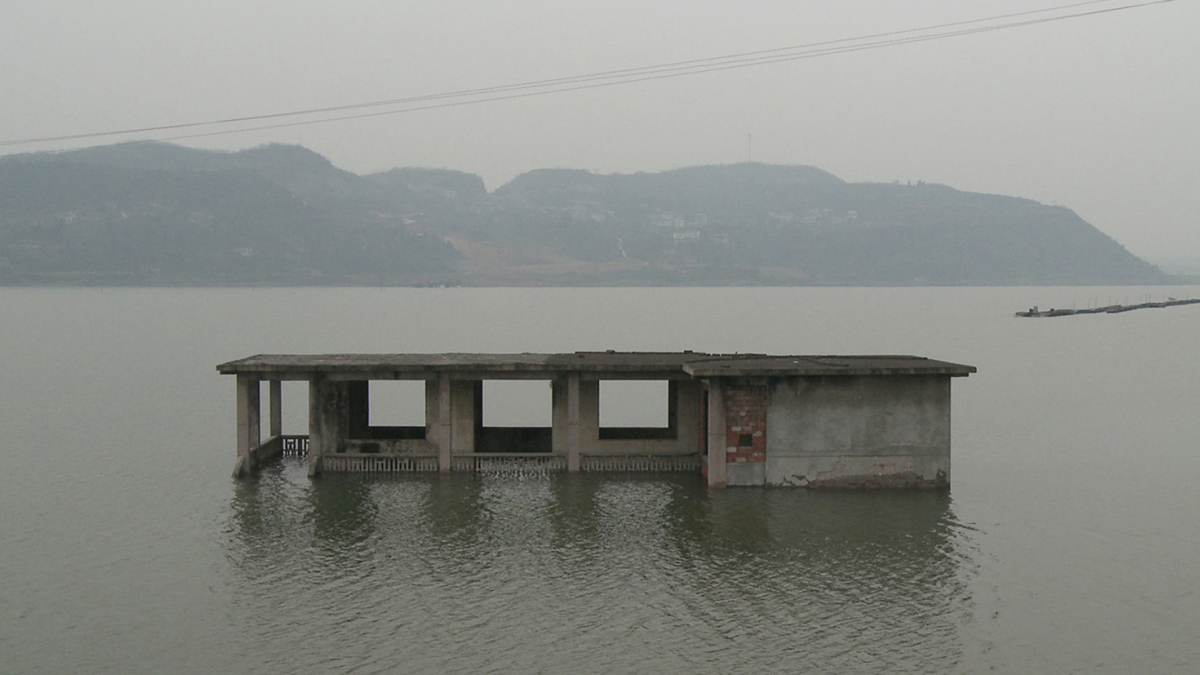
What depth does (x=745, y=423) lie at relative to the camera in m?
32.0

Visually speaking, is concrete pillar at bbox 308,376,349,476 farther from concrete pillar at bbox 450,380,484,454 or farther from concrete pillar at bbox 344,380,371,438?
concrete pillar at bbox 450,380,484,454

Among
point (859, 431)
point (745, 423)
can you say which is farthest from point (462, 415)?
point (859, 431)

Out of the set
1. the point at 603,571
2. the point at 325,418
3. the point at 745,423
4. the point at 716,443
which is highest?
the point at 745,423

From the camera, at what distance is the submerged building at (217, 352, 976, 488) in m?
31.8

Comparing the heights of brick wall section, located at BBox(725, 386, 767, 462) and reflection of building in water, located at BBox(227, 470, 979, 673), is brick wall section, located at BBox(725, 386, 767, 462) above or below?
above

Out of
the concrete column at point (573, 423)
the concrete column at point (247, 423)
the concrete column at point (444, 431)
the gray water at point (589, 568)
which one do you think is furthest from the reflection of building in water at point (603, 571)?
the concrete column at point (247, 423)

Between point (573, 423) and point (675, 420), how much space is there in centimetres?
378

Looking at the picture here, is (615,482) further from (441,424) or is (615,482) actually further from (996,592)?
(996,592)

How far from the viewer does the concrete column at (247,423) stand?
3425 centimetres

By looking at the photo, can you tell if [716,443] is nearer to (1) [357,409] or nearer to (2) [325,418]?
(2) [325,418]

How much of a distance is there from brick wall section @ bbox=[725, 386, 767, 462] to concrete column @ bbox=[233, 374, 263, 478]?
48.0 feet

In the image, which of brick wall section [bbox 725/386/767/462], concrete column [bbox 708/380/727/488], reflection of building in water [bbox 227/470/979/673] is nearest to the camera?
reflection of building in water [bbox 227/470/979/673]

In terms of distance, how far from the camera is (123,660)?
20391 millimetres

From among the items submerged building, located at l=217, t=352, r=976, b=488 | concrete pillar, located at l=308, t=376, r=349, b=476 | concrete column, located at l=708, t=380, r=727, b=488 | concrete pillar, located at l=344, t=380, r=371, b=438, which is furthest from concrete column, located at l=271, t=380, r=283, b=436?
concrete column, located at l=708, t=380, r=727, b=488
